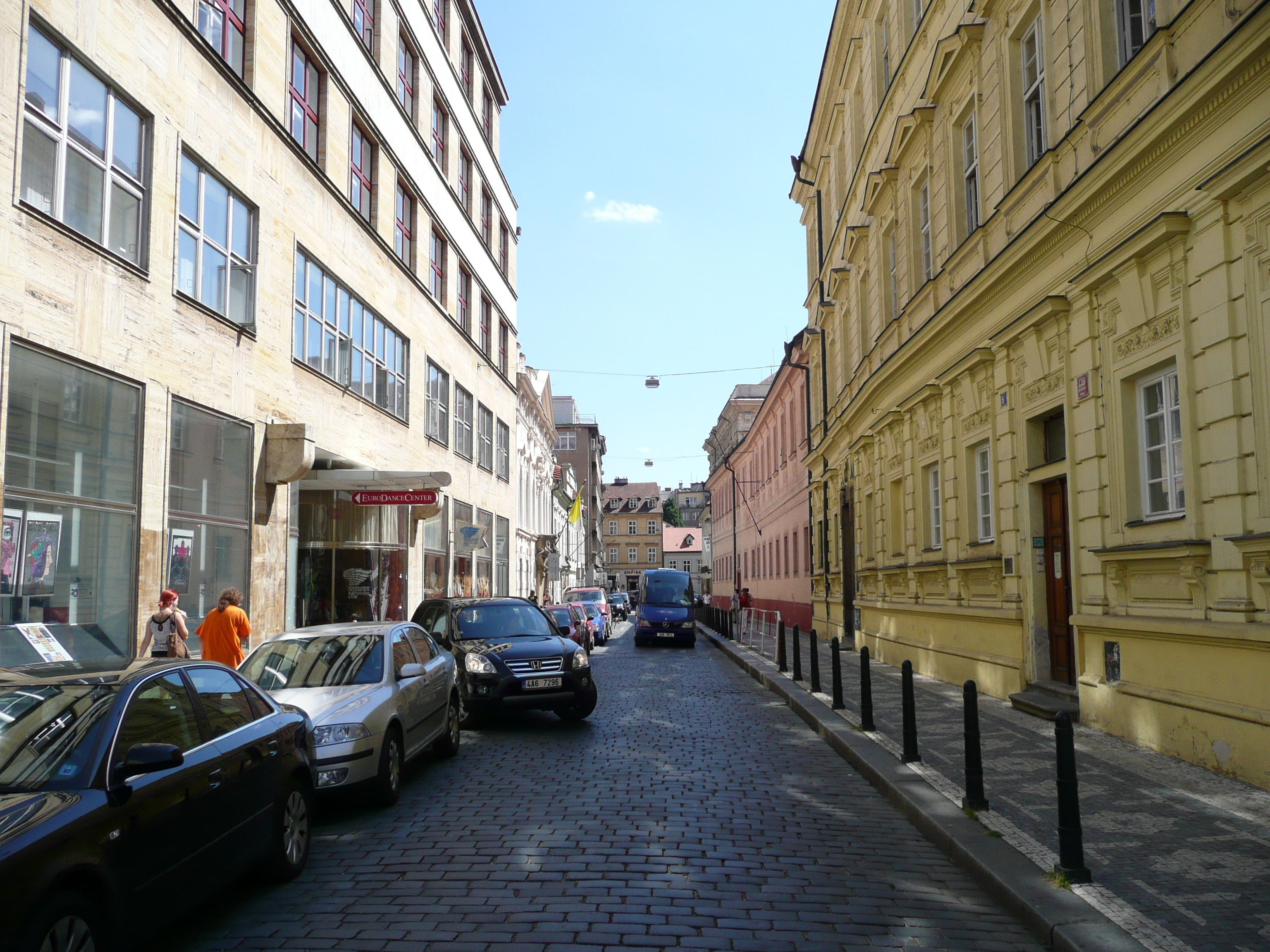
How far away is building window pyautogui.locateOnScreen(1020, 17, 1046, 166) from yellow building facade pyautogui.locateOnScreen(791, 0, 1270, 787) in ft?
0.13

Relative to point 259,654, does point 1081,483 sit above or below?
above

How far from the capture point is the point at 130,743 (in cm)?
441

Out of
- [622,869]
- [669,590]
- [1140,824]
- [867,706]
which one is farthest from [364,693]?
[669,590]

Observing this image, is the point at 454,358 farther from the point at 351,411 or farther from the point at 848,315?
the point at 848,315

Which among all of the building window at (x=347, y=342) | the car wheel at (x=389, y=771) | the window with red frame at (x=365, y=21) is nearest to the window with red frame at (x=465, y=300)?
the building window at (x=347, y=342)

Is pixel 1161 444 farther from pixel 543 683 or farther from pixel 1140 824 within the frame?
pixel 543 683

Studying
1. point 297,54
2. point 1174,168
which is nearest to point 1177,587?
point 1174,168

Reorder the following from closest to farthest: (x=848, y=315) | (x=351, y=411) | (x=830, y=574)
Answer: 1. (x=351, y=411)
2. (x=848, y=315)
3. (x=830, y=574)

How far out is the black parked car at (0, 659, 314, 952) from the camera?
11.8ft

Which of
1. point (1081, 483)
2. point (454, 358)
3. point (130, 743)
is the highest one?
point (454, 358)

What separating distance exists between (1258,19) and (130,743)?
8.25 metres

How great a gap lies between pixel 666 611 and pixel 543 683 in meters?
18.6

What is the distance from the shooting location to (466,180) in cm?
3098

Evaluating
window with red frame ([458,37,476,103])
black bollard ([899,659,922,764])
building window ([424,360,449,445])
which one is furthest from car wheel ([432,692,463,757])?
window with red frame ([458,37,476,103])
